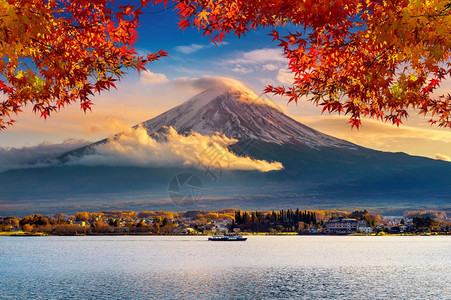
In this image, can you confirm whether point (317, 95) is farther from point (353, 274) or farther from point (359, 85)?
point (353, 274)

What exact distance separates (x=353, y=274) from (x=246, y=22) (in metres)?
89.4

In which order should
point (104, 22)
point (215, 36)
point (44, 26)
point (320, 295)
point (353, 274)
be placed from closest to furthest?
point (44, 26) → point (104, 22) → point (215, 36) → point (320, 295) → point (353, 274)

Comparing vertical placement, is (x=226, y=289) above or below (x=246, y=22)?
below

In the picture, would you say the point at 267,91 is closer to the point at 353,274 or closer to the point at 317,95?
the point at 317,95

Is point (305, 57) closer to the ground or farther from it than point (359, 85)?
farther from it

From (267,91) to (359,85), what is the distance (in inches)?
93.3

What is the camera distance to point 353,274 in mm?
95875

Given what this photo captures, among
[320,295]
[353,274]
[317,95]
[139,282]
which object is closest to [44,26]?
[317,95]

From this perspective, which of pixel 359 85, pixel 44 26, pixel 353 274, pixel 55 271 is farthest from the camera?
pixel 55 271

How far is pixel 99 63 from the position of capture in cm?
1283

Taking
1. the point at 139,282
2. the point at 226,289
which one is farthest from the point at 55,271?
the point at 226,289

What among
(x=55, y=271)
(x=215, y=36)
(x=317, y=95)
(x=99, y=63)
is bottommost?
(x=55, y=271)

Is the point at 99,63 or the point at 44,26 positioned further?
the point at 99,63

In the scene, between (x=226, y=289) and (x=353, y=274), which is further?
(x=353, y=274)
